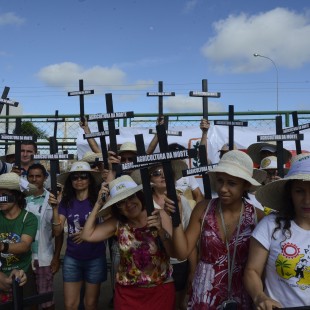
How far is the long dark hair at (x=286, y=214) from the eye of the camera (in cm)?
229

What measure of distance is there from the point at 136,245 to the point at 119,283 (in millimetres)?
326

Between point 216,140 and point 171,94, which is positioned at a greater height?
point 171,94

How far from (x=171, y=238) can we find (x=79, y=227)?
5.71 feet

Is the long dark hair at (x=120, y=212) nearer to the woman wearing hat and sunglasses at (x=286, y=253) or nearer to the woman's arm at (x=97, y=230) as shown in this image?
the woman's arm at (x=97, y=230)

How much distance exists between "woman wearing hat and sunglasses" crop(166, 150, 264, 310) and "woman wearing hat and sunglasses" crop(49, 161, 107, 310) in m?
1.70

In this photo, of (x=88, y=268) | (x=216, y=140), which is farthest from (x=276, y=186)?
(x=216, y=140)

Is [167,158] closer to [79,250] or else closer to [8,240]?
[8,240]

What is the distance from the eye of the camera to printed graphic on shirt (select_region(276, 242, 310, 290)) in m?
2.20

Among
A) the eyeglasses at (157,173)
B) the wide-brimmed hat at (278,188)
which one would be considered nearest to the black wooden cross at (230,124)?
the eyeglasses at (157,173)

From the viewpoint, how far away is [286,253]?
2234 mm

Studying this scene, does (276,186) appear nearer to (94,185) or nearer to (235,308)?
(235,308)

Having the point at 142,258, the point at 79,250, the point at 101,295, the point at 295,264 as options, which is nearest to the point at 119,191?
the point at 142,258

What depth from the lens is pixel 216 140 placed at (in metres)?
7.47

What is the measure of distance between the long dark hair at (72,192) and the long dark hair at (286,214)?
2.52 m
